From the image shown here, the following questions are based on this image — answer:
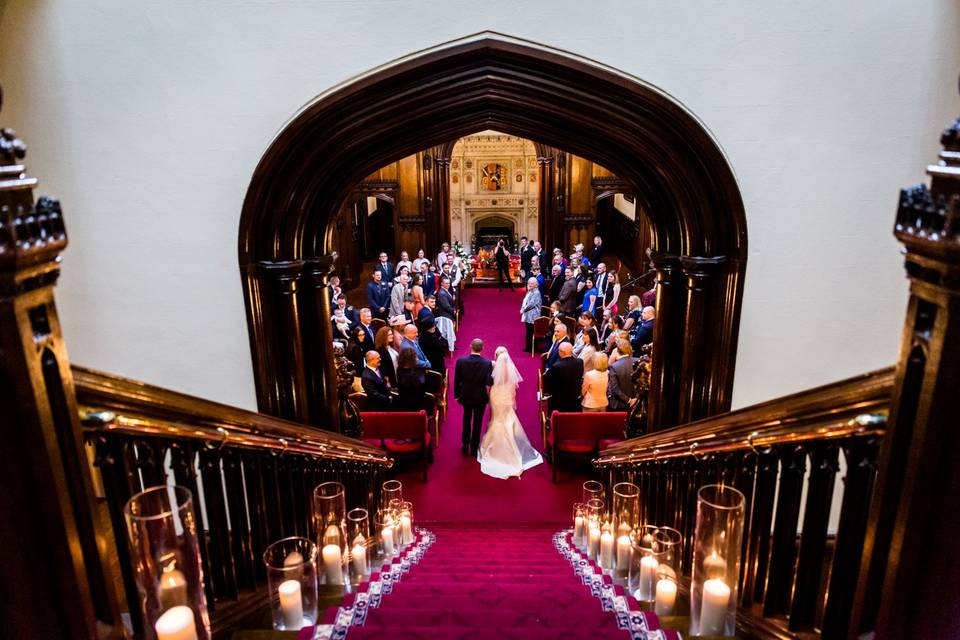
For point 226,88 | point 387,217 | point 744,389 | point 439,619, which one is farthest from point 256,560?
point 387,217

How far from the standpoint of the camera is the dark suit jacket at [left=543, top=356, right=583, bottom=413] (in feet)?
23.4

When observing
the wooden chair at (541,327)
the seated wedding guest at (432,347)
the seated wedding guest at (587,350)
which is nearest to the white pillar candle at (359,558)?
the seated wedding guest at (587,350)

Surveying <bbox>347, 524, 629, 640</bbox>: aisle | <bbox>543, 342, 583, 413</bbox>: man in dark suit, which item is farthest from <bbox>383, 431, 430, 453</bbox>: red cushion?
<bbox>347, 524, 629, 640</bbox>: aisle

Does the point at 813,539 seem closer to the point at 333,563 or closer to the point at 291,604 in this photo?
the point at 291,604

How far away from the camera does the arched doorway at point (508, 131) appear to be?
13.7 feet

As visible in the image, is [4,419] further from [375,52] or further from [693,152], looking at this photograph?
[693,152]

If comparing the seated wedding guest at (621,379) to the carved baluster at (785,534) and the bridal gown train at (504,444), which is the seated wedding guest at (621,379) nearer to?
the bridal gown train at (504,444)

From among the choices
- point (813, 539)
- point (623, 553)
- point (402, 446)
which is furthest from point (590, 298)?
point (813, 539)

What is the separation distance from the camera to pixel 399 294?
37.0 feet

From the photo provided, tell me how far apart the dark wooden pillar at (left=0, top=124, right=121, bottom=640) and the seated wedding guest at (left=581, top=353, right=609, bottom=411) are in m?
6.10

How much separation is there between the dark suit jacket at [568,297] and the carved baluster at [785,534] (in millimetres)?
9488

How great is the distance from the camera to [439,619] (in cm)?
251

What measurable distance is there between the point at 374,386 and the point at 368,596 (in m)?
4.59

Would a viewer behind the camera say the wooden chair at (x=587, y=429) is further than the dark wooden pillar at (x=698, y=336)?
Yes
